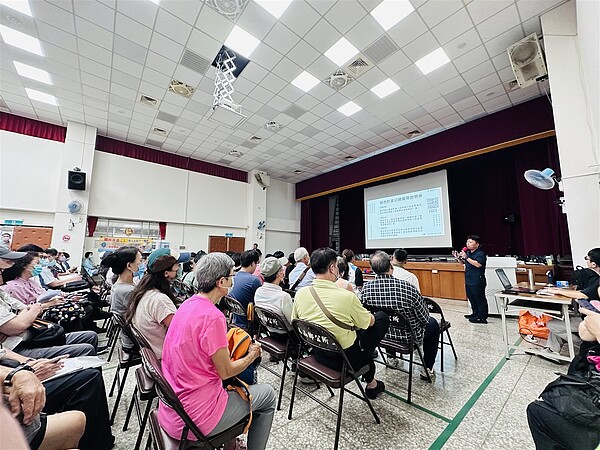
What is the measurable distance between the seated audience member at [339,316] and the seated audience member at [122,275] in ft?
4.74

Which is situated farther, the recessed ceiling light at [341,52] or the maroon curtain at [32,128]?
the maroon curtain at [32,128]

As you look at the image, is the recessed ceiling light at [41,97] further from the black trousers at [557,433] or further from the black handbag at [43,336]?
the black trousers at [557,433]

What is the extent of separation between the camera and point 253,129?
6262 millimetres

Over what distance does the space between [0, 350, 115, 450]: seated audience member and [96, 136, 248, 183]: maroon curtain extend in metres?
7.20

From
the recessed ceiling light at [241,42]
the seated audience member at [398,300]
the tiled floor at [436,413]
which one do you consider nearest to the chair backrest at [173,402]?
the tiled floor at [436,413]

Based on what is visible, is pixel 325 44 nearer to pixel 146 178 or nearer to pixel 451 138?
pixel 451 138

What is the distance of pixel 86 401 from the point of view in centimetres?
132

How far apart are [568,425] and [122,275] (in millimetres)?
3060

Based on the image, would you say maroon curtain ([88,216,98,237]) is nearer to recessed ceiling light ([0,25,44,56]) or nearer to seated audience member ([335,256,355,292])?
recessed ceiling light ([0,25,44,56])

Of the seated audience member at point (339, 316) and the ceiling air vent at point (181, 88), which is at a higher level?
the ceiling air vent at point (181, 88)

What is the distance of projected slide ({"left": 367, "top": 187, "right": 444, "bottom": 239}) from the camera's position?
6637 mm

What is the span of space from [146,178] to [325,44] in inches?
249

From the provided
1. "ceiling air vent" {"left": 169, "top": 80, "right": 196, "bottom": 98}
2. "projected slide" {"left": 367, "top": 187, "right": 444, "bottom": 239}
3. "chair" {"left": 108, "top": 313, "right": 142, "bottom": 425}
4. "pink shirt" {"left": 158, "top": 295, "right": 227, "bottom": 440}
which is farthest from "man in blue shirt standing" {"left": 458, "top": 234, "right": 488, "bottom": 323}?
"ceiling air vent" {"left": 169, "top": 80, "right": 196, "bottom": 98}

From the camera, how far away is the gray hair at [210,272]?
1225 millimetres
